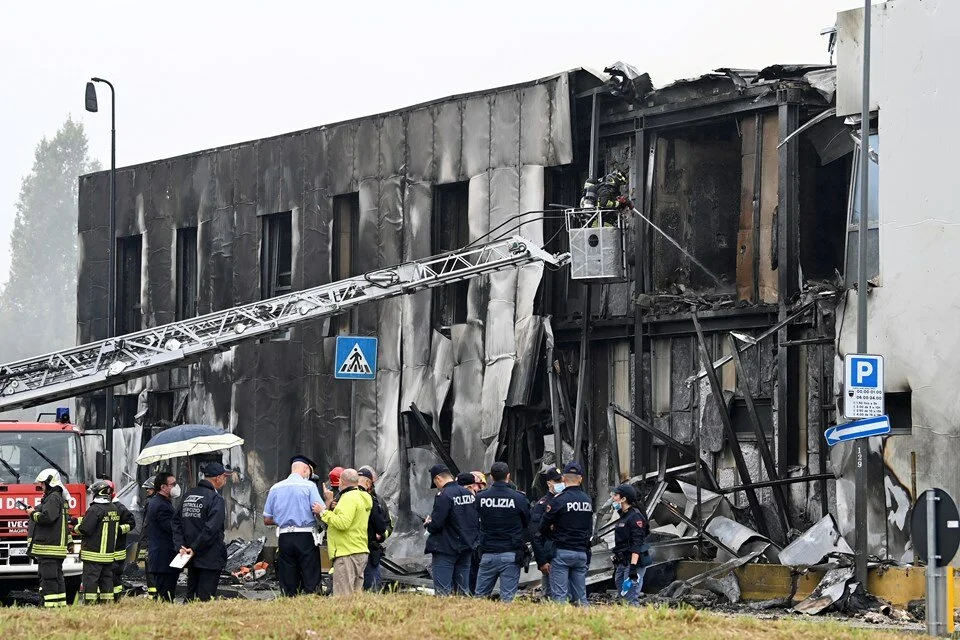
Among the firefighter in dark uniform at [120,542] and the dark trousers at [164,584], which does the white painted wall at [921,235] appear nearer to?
the dark trousers at [164,584]

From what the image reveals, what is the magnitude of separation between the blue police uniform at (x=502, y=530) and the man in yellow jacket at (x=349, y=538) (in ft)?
4.15

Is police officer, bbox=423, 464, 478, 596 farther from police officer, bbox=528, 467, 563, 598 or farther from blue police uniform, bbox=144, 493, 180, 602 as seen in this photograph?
blue police uniform, bbox=144, 493, 180, 602

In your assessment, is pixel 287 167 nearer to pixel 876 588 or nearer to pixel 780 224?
pixel 780 224

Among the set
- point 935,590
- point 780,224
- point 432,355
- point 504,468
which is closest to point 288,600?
point 504,468

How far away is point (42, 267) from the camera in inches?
4648

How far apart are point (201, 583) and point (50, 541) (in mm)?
2619

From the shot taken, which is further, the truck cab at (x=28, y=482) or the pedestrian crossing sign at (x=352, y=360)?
the pedestrian crossing sign at (x=352, y=360)

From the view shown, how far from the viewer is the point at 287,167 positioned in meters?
29.5

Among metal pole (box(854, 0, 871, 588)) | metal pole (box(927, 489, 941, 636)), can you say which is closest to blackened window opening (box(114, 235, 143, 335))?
metal pole (box(854, 0, 871, 588))

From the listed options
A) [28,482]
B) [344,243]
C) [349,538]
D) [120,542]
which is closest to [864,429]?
[349,538]

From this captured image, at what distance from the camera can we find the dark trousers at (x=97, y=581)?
17.0m

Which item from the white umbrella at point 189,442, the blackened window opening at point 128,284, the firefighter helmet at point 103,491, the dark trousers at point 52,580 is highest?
the blackened window opening at point 128,284

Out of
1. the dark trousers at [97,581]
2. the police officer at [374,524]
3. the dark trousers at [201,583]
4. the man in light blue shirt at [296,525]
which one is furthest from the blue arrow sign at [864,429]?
the dark trousers at [97,581]

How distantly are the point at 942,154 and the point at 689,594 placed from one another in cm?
662
